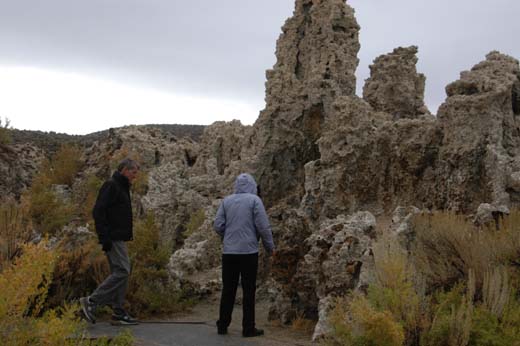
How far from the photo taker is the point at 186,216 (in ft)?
46.2


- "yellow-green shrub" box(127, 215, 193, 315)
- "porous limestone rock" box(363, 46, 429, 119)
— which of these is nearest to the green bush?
"yellow-green shrub" box(127, 215, 193, 315)

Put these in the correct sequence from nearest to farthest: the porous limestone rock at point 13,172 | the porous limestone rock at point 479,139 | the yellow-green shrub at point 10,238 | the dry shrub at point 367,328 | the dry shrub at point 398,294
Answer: the dry shrub at point 367,328 < the dry shrub at point 398,294 < the yellow-green shrub at point 10,238 < the porous limestone rock at point 479,139 < the porous limestone rock at point 13,172

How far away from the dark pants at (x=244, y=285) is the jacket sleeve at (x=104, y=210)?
143 cm

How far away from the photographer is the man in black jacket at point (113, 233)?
7301mm

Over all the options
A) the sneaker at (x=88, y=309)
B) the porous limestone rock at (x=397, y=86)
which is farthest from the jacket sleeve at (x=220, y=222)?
the porous limestone rock at (x=397, y=86)

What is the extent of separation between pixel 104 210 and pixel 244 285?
1887mm

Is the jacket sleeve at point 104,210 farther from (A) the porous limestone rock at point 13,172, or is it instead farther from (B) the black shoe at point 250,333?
(A) the porous limestone rock at point 13,172

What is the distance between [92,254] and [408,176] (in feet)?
16.9

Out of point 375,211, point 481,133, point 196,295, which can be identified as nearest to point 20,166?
point 196,295

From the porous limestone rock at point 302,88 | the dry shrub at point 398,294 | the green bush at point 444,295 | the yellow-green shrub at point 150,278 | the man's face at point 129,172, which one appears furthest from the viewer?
the porous limestone rock at point 302,88

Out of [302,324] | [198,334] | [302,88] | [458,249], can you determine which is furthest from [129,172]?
[302,88]

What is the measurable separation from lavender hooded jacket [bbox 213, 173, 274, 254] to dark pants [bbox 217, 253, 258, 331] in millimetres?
109

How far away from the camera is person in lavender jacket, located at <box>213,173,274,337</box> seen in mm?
7238

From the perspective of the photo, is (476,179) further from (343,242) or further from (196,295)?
(196,295)
